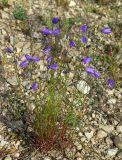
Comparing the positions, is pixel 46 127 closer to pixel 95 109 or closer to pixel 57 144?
pixel 57 144

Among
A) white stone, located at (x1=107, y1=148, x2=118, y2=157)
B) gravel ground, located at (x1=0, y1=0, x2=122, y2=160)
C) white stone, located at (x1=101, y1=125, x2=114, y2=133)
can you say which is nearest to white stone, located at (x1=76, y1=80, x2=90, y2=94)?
gravel ground, located at (x1=0, y1=0, x2=122, y2=160)

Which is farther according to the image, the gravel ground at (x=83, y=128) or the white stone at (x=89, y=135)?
the white stone at (x=89, y=135)

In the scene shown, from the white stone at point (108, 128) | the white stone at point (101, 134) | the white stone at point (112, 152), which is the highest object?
the white stone at point (108, 128)

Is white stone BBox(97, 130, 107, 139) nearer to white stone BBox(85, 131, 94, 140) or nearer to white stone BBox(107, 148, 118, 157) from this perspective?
white stone BBox(85, 131, 94, 140)

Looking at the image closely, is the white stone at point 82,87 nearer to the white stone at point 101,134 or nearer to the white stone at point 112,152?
the white stone at point 101,134

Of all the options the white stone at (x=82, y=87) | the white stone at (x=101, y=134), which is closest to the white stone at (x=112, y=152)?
the white stone at (x=101, y=134)

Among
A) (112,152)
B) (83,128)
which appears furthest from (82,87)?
(112,152)

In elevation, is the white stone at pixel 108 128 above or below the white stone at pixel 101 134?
above

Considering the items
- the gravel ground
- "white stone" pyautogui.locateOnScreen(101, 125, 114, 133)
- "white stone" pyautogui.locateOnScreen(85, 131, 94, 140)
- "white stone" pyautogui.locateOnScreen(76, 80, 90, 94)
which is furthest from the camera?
"white stone" pyautogui.locateOnScreen(76, 80, 90, 94)

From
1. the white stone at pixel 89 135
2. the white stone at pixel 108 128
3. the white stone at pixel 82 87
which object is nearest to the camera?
the white stone at pixel 89 135

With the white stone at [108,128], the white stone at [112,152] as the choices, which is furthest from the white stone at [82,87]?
the white stone at [112,152]

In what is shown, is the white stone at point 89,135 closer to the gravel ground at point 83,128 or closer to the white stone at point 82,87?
the gravel ground at point 83,128

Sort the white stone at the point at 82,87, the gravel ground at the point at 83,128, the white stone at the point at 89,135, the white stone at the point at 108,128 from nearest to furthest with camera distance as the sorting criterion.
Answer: the gravel ground at the point at 83,128 < the white stone at the point at 89,135 < the white stone at the point at 108,128 < the white stone at the point at 82,87

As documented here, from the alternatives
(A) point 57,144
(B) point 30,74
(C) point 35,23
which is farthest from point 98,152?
(C) point 35,23
